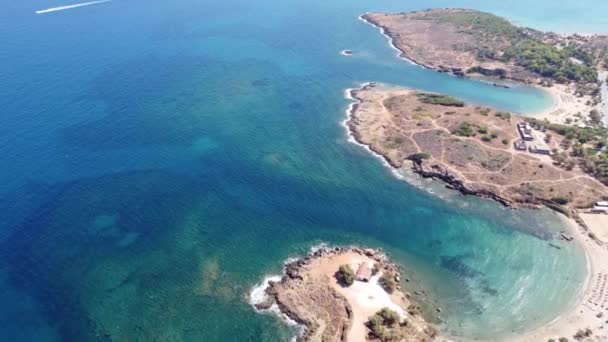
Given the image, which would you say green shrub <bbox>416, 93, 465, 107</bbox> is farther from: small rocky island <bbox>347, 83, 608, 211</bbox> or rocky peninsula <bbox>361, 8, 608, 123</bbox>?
rocky peninsula <bbox>361, 8, 608, 123</bbox>

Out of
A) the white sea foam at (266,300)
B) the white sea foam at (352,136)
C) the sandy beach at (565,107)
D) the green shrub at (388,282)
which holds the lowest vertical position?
the white sea foam at (266,300)

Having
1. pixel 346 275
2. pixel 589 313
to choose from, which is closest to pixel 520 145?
pixel 589 313

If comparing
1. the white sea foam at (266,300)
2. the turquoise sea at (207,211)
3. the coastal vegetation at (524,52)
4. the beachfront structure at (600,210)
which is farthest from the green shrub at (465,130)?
the white sea foam at (266,300)

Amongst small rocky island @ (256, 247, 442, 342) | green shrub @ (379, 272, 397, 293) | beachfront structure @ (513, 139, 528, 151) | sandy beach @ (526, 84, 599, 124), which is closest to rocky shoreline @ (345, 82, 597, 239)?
beachfront structure @ (513, 139, 528, 151)

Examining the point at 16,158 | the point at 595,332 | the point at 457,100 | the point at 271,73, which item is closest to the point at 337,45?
the point at 271,73

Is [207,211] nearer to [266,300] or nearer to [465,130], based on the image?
[266,300]

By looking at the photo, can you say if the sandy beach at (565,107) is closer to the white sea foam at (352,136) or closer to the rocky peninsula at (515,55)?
the rocky peninsula at (515,55)

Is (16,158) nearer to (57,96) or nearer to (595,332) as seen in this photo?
(57,96)
